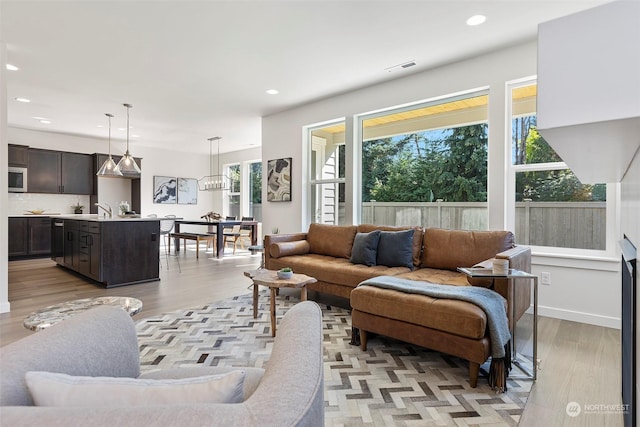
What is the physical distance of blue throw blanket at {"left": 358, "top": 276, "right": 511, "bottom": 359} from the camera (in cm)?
196

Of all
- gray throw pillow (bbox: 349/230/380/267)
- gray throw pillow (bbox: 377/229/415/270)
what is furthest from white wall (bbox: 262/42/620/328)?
gray throw pillow (bbox: 349/230/380/267)

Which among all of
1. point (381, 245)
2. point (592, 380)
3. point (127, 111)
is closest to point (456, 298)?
point (592, 380)

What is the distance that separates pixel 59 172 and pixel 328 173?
19.8 ft

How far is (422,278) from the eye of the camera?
3.03 metres

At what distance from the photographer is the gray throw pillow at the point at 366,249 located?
3.59 metres

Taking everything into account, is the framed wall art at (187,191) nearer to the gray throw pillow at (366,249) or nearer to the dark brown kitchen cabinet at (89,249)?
the dark brown kitchen cabinet at (89,249)

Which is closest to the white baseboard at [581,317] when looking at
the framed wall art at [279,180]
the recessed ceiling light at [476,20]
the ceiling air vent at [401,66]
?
the recessed ceiling light at [476,20]

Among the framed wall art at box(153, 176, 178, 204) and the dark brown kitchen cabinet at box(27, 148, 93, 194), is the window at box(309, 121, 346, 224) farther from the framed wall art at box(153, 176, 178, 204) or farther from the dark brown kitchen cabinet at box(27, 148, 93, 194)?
the dark brown kitchen cabinet at box(27, 148, 93, 194)

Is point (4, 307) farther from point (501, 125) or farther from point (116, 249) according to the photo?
point (501, 125)

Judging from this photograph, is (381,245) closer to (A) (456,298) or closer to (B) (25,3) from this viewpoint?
(A) (456,298)

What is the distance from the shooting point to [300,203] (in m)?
5.51

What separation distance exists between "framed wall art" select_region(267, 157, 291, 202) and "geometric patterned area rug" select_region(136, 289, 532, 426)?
2.69m

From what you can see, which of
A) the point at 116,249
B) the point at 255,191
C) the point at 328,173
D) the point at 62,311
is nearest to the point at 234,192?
the point at 255,191

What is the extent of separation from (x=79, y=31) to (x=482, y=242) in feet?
13.9
